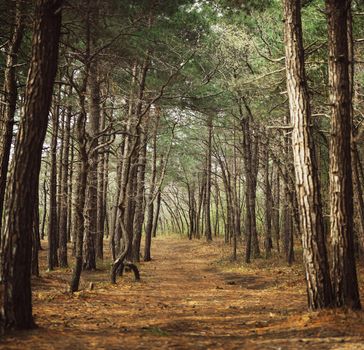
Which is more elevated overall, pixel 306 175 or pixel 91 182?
pixel 91 182

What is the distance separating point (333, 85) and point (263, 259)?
1455 cm

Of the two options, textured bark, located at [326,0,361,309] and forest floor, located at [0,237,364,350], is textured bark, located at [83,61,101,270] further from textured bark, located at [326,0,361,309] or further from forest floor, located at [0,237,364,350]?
textured bark, located at [326,0,361,309]

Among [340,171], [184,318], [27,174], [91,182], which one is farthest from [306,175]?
[91,182]

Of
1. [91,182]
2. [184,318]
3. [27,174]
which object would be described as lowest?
[184,318]

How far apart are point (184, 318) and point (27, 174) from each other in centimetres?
414

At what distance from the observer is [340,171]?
7496mm

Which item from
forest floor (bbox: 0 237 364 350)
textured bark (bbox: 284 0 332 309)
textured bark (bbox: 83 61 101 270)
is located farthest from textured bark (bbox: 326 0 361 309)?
textured bark (bbox: 83 61 101 270)

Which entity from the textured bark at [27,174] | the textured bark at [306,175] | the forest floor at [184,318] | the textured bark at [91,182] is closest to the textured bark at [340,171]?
the textured bark at [306,175]

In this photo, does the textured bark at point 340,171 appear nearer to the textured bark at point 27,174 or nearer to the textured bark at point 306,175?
the textured bark at point 306,175

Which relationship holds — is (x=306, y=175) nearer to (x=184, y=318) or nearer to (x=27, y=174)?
(x=184, y=318)

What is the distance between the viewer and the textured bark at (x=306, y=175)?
7289 mm

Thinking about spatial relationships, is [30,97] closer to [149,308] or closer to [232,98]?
[149,308]

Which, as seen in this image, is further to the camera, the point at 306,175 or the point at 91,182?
the point at 91,182

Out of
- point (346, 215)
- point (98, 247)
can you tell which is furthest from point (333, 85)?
point (98, 247)
